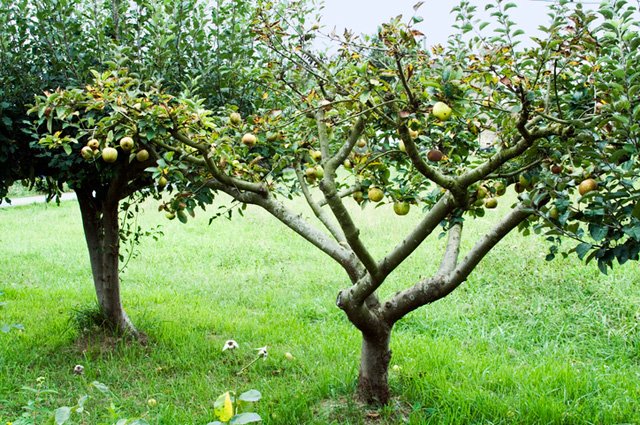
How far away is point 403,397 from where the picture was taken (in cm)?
301

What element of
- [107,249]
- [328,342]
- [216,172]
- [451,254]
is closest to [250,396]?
[216,172]

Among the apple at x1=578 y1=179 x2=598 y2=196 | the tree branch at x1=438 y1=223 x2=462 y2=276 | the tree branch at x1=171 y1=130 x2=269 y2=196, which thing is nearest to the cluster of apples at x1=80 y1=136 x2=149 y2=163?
the tree branch at x1=171 y1=130 x2=269 y2=196

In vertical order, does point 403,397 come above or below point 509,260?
below

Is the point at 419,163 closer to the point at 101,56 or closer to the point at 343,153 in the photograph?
the point at 343,153

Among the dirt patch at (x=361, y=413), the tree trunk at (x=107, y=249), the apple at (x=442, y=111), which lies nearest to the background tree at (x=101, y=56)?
the tree trunk at (x=107, y=249)

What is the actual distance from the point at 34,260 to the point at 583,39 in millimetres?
7370

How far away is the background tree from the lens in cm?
322

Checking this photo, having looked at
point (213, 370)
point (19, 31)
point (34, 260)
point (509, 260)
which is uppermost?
point (19, 31)

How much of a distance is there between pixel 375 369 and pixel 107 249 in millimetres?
2084

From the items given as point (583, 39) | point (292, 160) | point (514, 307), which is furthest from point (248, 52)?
point (514, 307)

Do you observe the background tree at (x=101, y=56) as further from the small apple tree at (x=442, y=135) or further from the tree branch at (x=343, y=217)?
the tree branch at (x=343, y=217)

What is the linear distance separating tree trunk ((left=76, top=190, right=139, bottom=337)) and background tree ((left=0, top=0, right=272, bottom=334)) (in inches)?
14.4

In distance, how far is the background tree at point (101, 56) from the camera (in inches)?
127

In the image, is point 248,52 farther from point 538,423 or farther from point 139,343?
point 538,423
